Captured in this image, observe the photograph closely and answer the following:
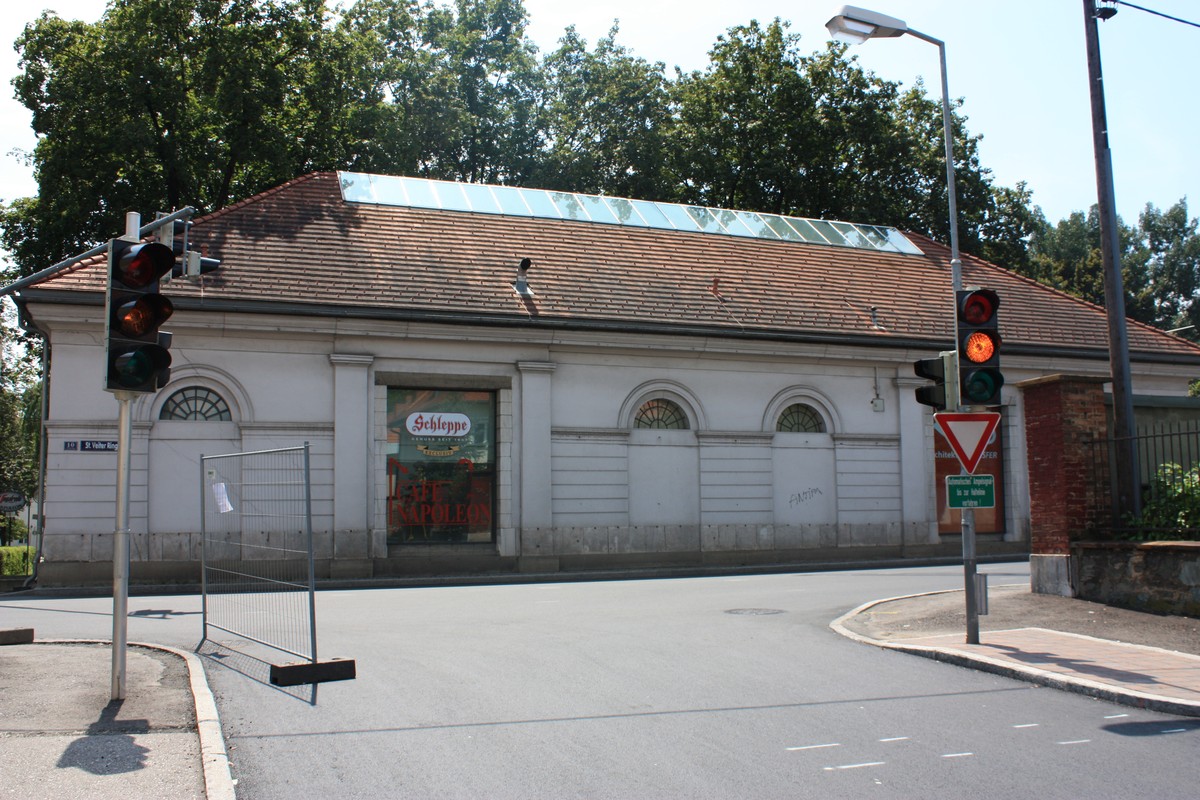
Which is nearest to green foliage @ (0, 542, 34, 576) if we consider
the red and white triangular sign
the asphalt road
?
the asphalt road

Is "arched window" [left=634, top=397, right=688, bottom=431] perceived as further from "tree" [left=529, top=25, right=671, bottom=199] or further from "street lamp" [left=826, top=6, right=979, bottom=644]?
"tree" [left=529, top=25, right=671, bottom=199]

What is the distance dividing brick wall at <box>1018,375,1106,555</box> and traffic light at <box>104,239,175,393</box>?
419 inches

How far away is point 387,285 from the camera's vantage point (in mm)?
23797

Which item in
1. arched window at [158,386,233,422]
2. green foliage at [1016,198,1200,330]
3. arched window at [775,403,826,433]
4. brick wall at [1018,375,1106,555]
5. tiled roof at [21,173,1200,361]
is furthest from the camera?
green foliage at [1016,198,1200,330]

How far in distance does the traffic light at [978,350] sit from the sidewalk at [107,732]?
24.9ft

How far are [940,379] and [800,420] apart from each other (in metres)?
15.5

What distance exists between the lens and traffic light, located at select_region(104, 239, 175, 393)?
7.93m

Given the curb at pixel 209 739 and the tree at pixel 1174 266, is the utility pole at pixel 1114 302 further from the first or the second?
the tree at pixel 1174 266

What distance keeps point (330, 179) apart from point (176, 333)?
8.00 meters

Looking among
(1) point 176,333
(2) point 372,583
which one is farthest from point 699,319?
(1) point 176,333

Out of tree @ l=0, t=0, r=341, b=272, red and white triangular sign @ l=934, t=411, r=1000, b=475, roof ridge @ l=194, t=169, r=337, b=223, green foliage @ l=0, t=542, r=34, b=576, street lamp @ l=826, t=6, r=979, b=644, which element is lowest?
green foliage @ l=0, t=542, r=34, b=576

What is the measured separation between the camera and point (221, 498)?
1060 centimetres

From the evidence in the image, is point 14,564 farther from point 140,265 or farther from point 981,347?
point 981,347

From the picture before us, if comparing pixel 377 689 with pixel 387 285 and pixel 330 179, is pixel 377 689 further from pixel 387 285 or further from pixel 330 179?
pixel 330 179
